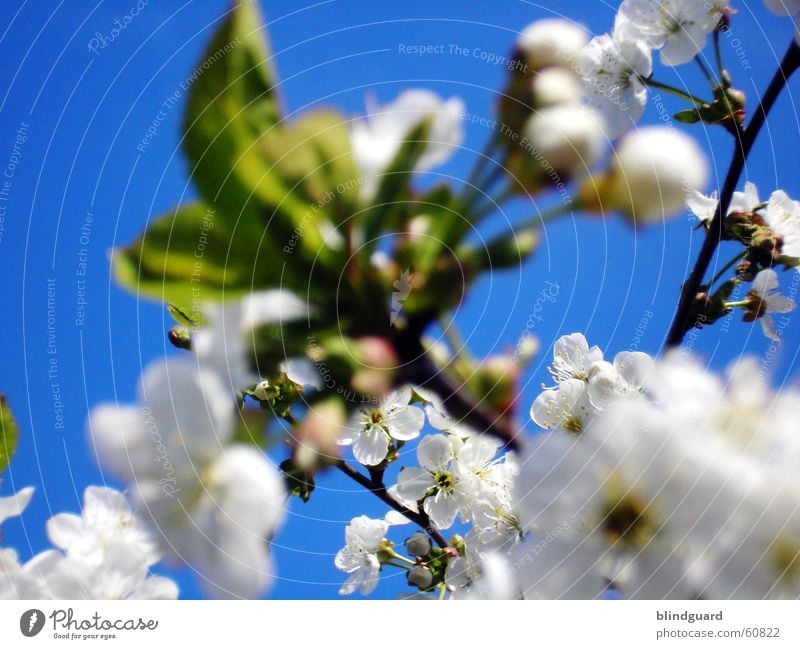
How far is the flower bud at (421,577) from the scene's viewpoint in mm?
479

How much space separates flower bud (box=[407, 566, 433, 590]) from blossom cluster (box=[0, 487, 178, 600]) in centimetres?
16

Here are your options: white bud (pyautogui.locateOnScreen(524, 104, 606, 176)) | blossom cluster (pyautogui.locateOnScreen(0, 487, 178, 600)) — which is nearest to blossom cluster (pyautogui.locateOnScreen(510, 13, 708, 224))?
white bud (pyautogui.locateOnScreen(524, 104, 606, 176))

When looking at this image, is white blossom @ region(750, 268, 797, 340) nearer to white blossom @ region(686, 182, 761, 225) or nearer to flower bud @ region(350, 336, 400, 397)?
white blossom @ region(686, 182, 761, 225)

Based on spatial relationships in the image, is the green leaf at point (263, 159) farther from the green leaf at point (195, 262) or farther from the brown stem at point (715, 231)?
the brown stem at point (715, 231)

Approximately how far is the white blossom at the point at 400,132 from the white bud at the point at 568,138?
52 mm

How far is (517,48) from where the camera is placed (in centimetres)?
51

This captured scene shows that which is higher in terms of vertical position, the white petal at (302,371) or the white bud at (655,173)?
the white bud at (655,173)

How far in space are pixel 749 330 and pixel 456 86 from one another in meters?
0.27

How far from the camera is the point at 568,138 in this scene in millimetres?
468

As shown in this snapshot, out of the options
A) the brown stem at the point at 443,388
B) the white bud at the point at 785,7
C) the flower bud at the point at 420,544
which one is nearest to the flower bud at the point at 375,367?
the brown stem at the point at 443,388

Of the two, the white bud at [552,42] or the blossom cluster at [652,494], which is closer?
the blossom cluster at [652,494]
